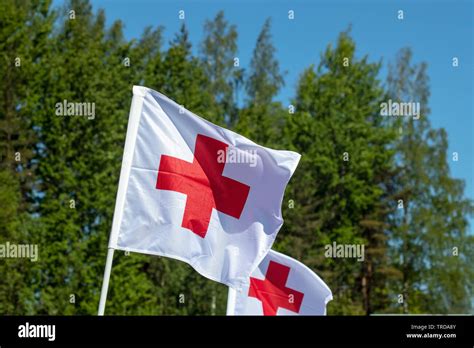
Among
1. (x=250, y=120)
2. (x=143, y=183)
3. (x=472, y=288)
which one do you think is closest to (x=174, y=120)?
(x=143, y=183)

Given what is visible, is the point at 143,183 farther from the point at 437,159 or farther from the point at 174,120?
the point at 437,159

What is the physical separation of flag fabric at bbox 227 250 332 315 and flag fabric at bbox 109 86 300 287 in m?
3.39

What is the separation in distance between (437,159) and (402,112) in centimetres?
293

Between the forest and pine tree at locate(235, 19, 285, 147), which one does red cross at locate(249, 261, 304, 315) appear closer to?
the forest

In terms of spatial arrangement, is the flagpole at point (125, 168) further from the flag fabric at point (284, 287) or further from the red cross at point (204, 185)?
the flag fabric at point (284, 287)

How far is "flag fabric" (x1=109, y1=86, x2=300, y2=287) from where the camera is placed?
839 centimetres

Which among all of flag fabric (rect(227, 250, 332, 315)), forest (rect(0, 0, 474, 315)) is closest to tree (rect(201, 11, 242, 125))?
forest (rect(0, 0, 474, 315))

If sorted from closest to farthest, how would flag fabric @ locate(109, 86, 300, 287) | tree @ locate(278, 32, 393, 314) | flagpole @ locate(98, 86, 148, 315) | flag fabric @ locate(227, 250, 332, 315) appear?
flagpole @ locate(98, 86, 148, 315) → flag fabric @ locate(109, 86, 300, 287) → flag fabric @ locate(227, 250, 332, 315) → tree @ locate(278, 32, 393, 314)

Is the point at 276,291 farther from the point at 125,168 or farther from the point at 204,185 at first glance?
the point at 125,168

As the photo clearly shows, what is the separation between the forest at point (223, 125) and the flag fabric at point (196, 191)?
22687 mm

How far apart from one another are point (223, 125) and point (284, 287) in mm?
29360

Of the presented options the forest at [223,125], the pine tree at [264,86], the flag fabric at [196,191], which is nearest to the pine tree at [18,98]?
the forest at [223,125]

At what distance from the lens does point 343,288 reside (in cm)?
4197
